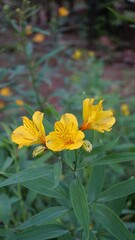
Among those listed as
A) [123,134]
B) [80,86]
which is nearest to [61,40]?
[80,86]

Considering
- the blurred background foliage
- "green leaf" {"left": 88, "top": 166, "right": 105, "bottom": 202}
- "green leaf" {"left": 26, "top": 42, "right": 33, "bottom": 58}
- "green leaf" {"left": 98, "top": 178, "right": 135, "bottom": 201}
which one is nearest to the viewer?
"green leaf" {"left": 98, "top": 178, "right": 135, "bottom": 201}

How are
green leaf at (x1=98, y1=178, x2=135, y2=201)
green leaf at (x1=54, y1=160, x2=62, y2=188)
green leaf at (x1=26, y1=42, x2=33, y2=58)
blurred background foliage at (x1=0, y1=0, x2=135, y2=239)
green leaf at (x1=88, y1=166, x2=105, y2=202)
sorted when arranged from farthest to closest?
1. blurred background foliage at (x1=0, y1=0, x2=135, y2=239)
2. green leaf at (x1=26, y1=42, x2=33, y2=58)
3. green leaf at (x1=88, y1=166, x2=105, y2=202)
4. green leaf at (x1=98, y1=178, x2=135, y2=201)
5. green leaf at (x1=54, y1=160, x2=62, y2=188)

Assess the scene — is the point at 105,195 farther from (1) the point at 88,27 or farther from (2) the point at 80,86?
(1) the point at 88,27

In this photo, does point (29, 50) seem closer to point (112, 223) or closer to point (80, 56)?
point (112, 223)

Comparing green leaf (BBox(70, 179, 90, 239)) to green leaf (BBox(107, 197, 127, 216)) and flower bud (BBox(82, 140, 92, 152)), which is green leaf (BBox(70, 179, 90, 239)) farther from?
green leaf (BBox(107, 197, 127, 216))

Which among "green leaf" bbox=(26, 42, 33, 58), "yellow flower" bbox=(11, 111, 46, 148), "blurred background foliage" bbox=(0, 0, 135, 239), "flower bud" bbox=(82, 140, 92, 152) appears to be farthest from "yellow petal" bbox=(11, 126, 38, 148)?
"green leaf" bbox=(26, 42, 33, 58)

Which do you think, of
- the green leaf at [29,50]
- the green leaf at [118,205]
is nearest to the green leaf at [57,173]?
the green leaf at [118,205]
